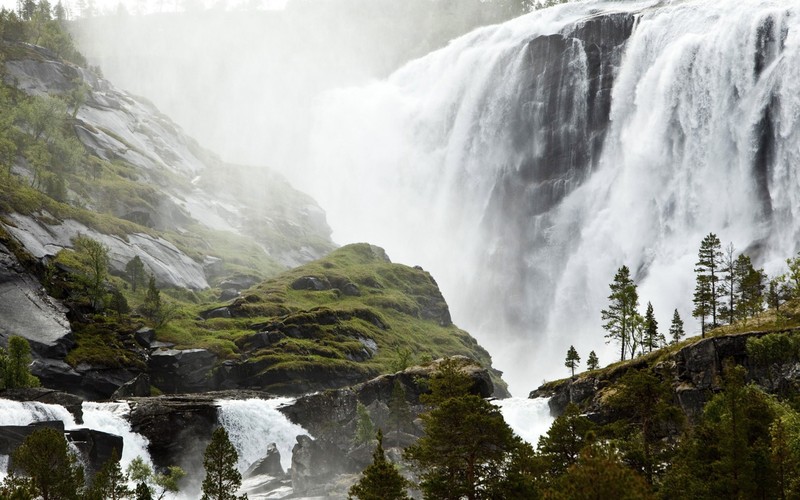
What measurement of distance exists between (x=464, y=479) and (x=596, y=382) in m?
50.1

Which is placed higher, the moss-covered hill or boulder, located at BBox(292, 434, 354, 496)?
the moss-covered hill

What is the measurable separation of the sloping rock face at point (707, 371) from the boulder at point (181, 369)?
68408 millimetres

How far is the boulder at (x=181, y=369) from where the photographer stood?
122 metres

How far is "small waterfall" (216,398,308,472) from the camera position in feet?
328

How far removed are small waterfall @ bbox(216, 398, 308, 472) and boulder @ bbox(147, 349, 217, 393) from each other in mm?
22752

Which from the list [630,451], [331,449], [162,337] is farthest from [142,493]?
[162,337]

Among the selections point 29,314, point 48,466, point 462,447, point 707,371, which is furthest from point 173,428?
point 707,371

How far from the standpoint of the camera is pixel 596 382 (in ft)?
302

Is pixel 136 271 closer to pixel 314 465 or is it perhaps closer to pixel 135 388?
pixel 135 388

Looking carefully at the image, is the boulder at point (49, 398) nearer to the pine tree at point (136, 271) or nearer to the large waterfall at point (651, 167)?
the pine tree at point (136, 271)

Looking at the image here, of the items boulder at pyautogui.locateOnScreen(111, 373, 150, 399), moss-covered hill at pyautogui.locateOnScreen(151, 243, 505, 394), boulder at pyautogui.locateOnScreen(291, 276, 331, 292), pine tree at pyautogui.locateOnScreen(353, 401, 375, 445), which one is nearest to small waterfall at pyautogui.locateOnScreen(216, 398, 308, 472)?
pine tree at pyautogui.locateOnScreen(353, 401, 375, 445)

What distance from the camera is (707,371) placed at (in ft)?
262

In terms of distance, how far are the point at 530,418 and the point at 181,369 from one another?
201 ft

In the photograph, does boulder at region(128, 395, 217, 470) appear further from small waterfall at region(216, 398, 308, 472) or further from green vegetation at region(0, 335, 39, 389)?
green vegetation at region(0, 335, 39, 389)
